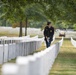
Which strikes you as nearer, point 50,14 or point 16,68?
point 16,68

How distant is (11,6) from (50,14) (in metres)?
3.07

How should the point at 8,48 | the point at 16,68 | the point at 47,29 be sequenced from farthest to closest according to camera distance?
the point at 47,29 < the point at 8,48 < the point at 16,68

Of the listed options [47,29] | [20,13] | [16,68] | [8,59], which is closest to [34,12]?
[20,13]

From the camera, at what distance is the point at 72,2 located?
2441 centimetres

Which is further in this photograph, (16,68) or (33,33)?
(33,33)

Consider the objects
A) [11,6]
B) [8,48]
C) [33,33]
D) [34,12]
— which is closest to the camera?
[8,48]

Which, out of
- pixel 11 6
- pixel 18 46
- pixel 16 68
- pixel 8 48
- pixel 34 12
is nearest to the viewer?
pixel 16 68

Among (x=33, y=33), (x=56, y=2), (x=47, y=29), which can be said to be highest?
(x=56, y=2)

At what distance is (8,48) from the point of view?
1816 centimetres

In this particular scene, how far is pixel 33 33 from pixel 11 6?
230ft

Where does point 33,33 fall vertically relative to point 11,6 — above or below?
below

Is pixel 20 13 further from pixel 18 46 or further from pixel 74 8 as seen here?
pixel 18 46

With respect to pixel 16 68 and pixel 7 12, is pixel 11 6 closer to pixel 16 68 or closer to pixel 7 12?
pixel 7 12

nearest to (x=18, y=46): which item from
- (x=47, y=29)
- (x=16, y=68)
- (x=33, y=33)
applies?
(x=47, y=29)
